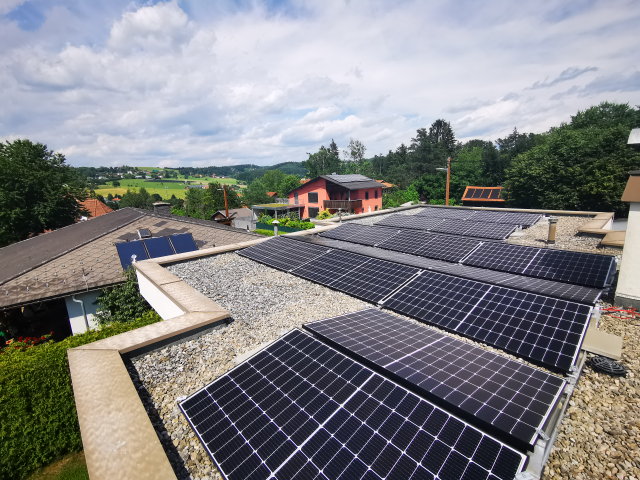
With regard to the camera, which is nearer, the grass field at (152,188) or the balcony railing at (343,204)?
the balcony railing at (343,204)

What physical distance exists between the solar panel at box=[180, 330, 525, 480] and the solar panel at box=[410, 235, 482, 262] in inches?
397

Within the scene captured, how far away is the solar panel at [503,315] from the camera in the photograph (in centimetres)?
645

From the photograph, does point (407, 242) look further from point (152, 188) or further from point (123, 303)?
point (152, 188)

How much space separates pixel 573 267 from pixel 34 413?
56.6 feet

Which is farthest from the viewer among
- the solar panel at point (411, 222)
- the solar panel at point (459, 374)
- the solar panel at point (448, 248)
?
the solar panel at point (411, 222)

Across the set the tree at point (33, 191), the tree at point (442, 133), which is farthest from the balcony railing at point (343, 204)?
the tree at point (442, 133)

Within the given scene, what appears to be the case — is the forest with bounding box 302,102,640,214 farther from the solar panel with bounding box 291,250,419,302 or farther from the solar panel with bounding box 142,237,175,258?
the solar panel with bounding box 142,237,175,258

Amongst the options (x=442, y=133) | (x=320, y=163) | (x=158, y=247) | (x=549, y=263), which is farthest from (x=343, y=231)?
(x=442, y=133)

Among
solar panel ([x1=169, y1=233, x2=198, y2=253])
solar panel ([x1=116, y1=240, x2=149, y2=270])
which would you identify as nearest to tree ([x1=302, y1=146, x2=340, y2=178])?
solar panel ([x1=169, y1=233, x2=198, y2=253])

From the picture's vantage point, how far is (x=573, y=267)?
11.0 metres

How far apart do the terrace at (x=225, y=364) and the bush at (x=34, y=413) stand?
2.41m

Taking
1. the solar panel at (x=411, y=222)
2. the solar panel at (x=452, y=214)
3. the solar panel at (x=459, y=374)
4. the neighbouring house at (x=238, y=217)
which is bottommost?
the neighbouring house at (x=238, y=217)

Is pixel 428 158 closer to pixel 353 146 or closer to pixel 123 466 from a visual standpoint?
pixel 353 146

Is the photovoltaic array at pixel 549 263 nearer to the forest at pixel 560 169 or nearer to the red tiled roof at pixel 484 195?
the forest at pixel 560 169
